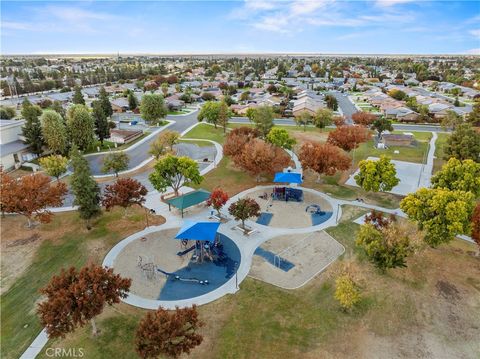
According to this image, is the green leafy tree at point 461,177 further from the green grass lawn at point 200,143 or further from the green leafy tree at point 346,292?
the green grass lawn at point 200,143

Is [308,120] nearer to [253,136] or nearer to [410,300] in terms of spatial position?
[253,136]

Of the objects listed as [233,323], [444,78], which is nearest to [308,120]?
[233,323]

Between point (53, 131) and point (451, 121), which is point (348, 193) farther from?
point (53, 131)

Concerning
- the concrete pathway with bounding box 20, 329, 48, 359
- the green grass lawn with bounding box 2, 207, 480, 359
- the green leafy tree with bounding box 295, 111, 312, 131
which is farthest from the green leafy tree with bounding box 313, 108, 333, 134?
the concrete pathway with bounding box 20, 329, 48, 359

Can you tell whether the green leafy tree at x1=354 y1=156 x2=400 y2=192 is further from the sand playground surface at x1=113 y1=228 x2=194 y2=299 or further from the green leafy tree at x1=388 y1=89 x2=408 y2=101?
the green leafy tree at x1=388 y1=89 x2=408 y2=101

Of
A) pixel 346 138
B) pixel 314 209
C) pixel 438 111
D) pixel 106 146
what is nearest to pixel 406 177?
pixel 346 138
